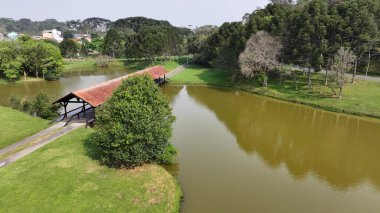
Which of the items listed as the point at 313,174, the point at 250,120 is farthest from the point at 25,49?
the point at 313,174

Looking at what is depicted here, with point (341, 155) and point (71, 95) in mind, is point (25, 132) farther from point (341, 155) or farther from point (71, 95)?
point (341, 155)

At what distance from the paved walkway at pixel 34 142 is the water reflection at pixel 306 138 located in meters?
16.5

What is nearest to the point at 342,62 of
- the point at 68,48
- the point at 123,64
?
the point at 123,64

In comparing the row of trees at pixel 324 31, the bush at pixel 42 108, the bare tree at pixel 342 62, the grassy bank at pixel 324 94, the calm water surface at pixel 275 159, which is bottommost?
the calm water surface at pixel 275 159

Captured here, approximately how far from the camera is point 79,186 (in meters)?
17.9

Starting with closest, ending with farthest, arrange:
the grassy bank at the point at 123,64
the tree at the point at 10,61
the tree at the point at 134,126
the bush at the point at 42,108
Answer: the tree at the point at 134,126 < the bush at the point at 42,108 < the tree at the point at 10,61 < the grassy bank at the point at 123,64

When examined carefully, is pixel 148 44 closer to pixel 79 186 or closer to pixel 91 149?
pixel 91 149

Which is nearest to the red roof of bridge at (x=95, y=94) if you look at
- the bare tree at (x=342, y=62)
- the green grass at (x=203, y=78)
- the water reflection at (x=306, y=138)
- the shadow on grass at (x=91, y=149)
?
the shadow on grass at (x=91, y=149)

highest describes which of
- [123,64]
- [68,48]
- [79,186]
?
[68,48]

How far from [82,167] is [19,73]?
5519 centimetres

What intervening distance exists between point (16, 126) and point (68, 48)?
8245 cm

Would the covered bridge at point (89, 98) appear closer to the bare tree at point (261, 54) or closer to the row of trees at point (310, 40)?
the bare tree at point (261, 54)

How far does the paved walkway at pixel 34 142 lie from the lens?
72.9 feet

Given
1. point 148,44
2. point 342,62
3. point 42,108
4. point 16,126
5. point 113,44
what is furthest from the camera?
point 113,44
